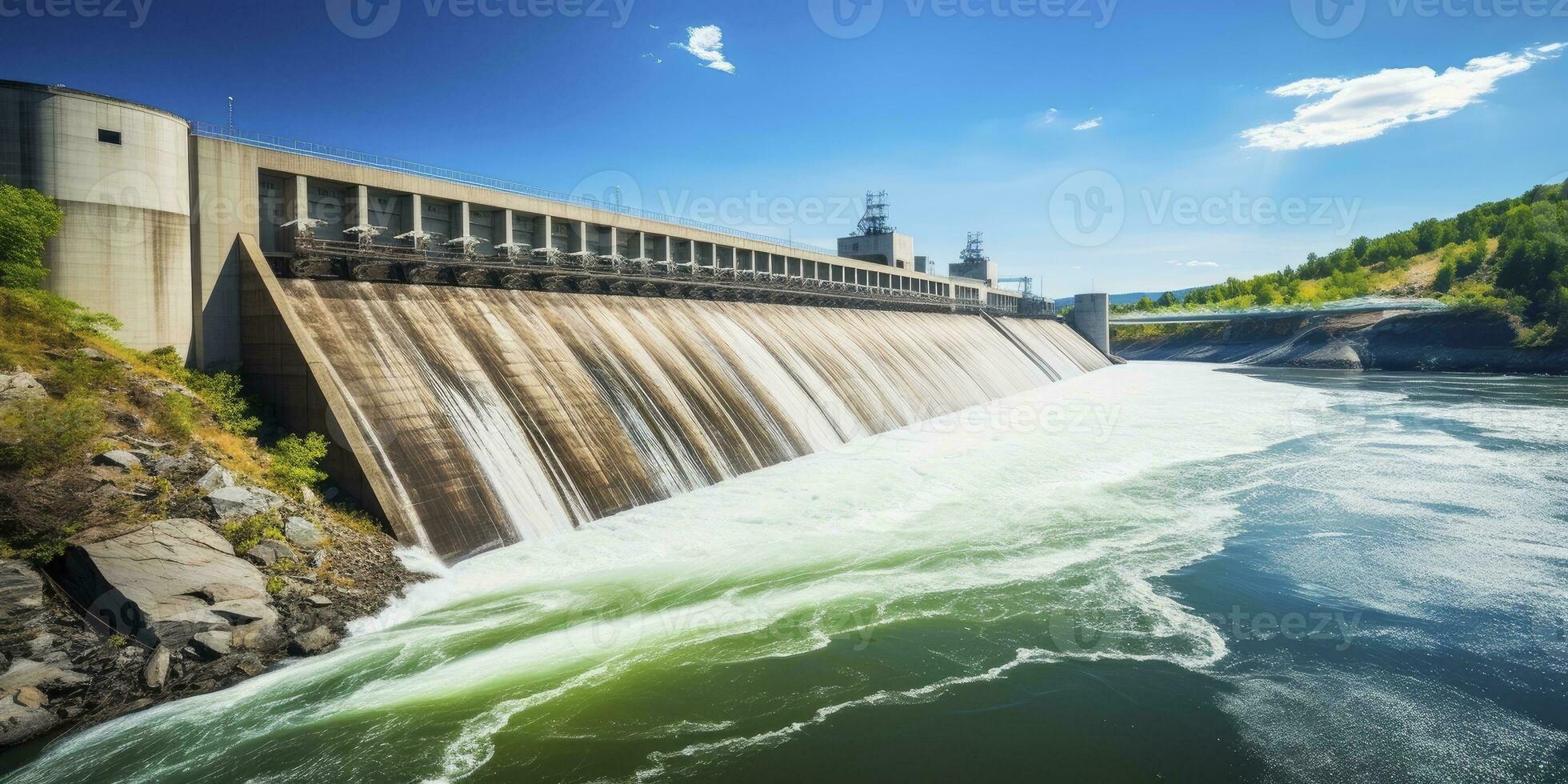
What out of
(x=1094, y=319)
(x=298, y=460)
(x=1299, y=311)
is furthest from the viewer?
(x=1299, y=311)

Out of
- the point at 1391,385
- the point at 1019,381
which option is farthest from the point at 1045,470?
the point at 1391,385

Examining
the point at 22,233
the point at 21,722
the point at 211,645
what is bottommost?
the point at 21,722

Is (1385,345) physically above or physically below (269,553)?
above

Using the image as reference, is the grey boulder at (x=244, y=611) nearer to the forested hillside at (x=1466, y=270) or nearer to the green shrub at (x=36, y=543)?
the green shrub at (x=36, y=543)

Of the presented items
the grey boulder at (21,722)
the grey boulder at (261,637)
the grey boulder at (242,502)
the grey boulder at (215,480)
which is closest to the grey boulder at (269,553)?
the grey boulder at (242,502)

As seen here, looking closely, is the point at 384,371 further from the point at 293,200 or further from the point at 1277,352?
the point at 1277,352

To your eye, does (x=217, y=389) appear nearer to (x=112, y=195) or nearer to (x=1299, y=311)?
(x=112, y=195)

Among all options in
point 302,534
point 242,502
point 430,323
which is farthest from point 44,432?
point 430,323

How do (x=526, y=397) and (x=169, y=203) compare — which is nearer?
(x=169, y=203)
